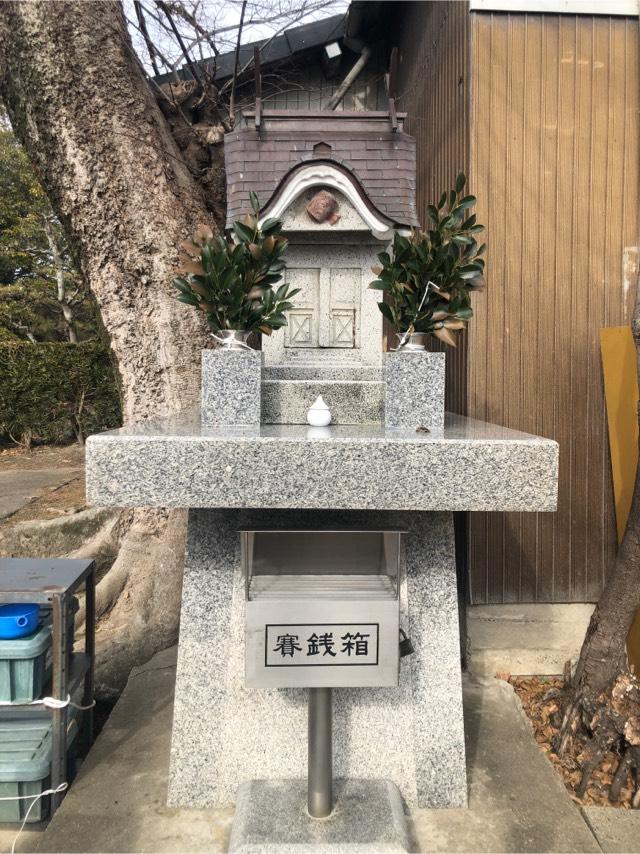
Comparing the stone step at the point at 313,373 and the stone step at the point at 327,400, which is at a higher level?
the stone step at the point at 313,373

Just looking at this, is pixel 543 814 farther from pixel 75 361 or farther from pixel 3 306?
pixel 3 306

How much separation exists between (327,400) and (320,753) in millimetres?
1712

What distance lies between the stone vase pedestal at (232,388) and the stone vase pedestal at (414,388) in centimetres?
69

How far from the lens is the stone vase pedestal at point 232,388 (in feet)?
9.47

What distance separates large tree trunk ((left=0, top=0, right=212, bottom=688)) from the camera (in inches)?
187

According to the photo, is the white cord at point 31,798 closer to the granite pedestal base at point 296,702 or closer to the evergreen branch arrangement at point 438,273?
the granite pedestal base at point 296,702

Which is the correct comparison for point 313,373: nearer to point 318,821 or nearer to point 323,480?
point 323,480

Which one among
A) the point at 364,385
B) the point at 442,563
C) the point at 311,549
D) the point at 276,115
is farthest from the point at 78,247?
the point at 442,563

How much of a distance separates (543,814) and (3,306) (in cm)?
1655

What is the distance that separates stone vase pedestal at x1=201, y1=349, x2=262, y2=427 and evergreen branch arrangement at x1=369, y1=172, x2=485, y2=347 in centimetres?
83

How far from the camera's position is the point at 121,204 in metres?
4.98

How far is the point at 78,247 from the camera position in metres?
5.08

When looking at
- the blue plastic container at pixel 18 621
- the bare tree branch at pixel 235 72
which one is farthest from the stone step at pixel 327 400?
the bare tree branch at pixel 235 72

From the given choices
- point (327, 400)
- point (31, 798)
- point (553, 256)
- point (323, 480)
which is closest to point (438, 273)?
point (327, 400)
